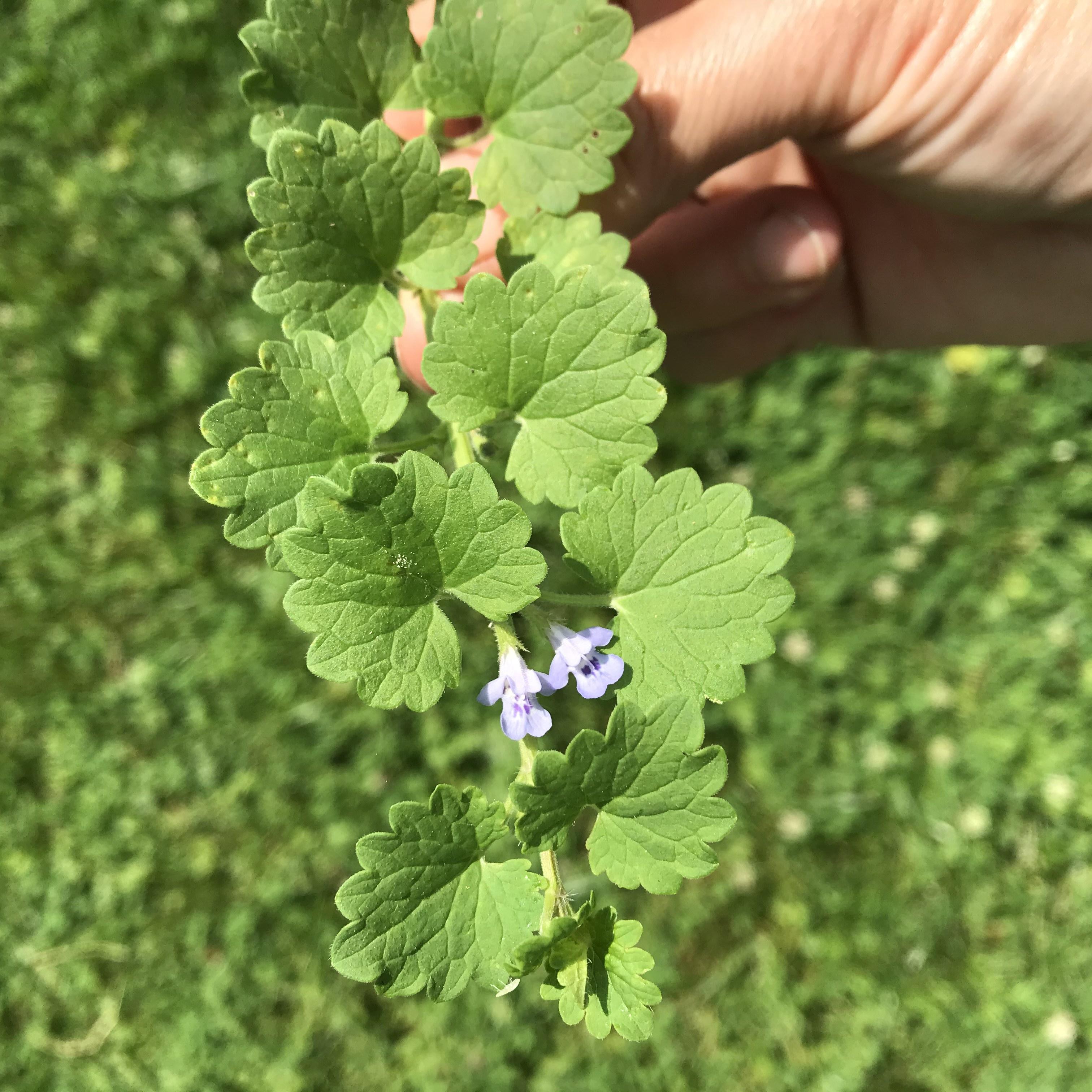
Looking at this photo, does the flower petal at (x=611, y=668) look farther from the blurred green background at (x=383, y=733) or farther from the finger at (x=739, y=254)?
the blurred green background at (x=383, y=733)

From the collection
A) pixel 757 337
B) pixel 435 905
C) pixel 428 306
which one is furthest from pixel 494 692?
pixel 757 337

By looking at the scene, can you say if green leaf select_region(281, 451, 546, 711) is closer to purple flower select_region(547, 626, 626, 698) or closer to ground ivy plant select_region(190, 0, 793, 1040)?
ground ivy plant select_region(190, 0, 793, 1040)

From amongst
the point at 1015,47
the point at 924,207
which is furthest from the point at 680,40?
the point at 924,207

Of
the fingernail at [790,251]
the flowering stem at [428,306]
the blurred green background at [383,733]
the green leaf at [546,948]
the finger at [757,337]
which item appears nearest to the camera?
the green leaf at [546,948]

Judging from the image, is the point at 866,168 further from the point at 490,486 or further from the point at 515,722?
the point at 515,722

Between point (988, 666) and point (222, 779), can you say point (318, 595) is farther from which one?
point (988, 666)

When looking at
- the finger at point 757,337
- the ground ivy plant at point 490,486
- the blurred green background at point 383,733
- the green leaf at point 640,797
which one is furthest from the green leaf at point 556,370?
the blurred green background at point 383,733
